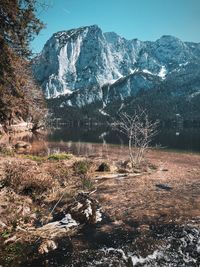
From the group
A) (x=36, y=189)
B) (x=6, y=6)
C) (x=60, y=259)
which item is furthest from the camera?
(x=36, y=189)

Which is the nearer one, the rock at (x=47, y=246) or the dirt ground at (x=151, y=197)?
the rock at (x=47, y=246)

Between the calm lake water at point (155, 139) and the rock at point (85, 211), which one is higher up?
the calm lake water at point (155, 139)

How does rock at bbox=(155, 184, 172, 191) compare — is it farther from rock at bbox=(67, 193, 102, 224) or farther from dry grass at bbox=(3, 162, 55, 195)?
dry grass at bbox=(3, 162, 55, 195)

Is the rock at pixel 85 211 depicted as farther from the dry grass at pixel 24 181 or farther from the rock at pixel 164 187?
the rock at pixel 164 187

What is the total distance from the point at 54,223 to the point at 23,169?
677cm

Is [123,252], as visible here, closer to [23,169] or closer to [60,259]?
[60,259]

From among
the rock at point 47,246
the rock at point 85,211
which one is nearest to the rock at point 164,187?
the rock at point 85,211

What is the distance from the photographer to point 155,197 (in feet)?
69.1

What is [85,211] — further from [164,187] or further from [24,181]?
[164,187]

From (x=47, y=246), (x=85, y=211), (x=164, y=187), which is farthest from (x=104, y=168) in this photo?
(x=47, y=246)

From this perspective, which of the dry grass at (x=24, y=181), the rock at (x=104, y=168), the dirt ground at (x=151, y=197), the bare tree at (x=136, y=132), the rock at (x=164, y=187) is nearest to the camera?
the dirt ground at (x=151, y=197)

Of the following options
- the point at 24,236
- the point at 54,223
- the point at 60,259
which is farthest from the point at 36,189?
the point at 60,259

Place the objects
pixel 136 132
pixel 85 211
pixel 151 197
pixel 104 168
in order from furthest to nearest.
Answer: pixel 136 132 < pixel 104 168 < pixel 151 197 < pixel 85 211

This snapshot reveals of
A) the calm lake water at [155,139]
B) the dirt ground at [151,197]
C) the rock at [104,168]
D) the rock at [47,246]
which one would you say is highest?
the calm lake water at [155,139]
